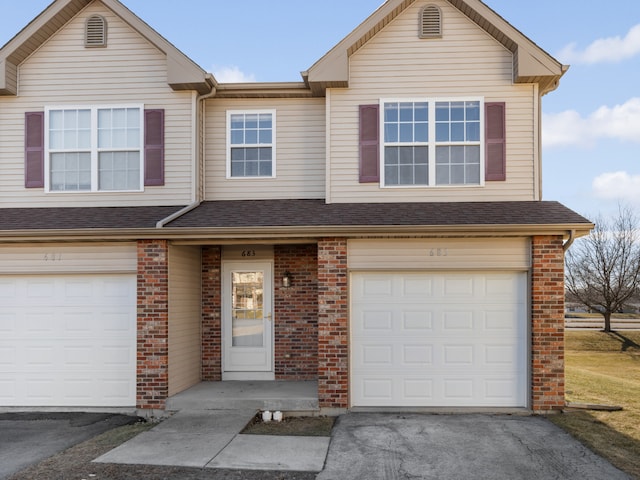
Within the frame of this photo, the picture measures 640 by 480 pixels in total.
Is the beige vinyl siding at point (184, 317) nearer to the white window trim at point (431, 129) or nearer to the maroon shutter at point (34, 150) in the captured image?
the maroon shutter at point (34, 150)

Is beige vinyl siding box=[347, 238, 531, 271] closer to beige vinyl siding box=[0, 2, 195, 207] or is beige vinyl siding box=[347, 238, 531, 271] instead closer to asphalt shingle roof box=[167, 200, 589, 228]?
asphalt shingle roof box=[167, 200, 589, 228]

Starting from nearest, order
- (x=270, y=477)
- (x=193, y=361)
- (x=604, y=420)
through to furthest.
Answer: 1. (x=270, y=477)
2. (x=604, y=420)
3. (x=193, y=361)

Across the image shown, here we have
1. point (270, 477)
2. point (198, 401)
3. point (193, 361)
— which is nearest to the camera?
point (270, 477)

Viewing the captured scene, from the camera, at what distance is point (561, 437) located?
7.21 meters

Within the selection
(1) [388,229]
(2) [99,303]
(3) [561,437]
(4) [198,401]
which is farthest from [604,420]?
(2) [99,303]

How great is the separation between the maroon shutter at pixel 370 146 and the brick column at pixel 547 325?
2.94 m

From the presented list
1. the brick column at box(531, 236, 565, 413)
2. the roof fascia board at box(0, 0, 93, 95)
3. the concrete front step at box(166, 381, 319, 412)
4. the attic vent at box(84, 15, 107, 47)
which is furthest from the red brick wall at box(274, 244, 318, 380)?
the roof fascia board at box(0, 0, 93, 95)

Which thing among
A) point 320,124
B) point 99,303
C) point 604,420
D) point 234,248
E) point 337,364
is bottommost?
point 604,420

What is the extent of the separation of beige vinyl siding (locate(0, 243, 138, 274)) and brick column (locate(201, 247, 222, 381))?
1.78 m

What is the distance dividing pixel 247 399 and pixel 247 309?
84.1 inches

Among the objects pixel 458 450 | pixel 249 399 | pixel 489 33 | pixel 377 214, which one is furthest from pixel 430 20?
pixel 249 399

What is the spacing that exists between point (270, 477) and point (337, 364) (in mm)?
2878

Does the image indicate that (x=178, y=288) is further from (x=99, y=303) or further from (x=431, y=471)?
(x=431, y=471)

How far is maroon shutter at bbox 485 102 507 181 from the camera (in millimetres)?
9328
